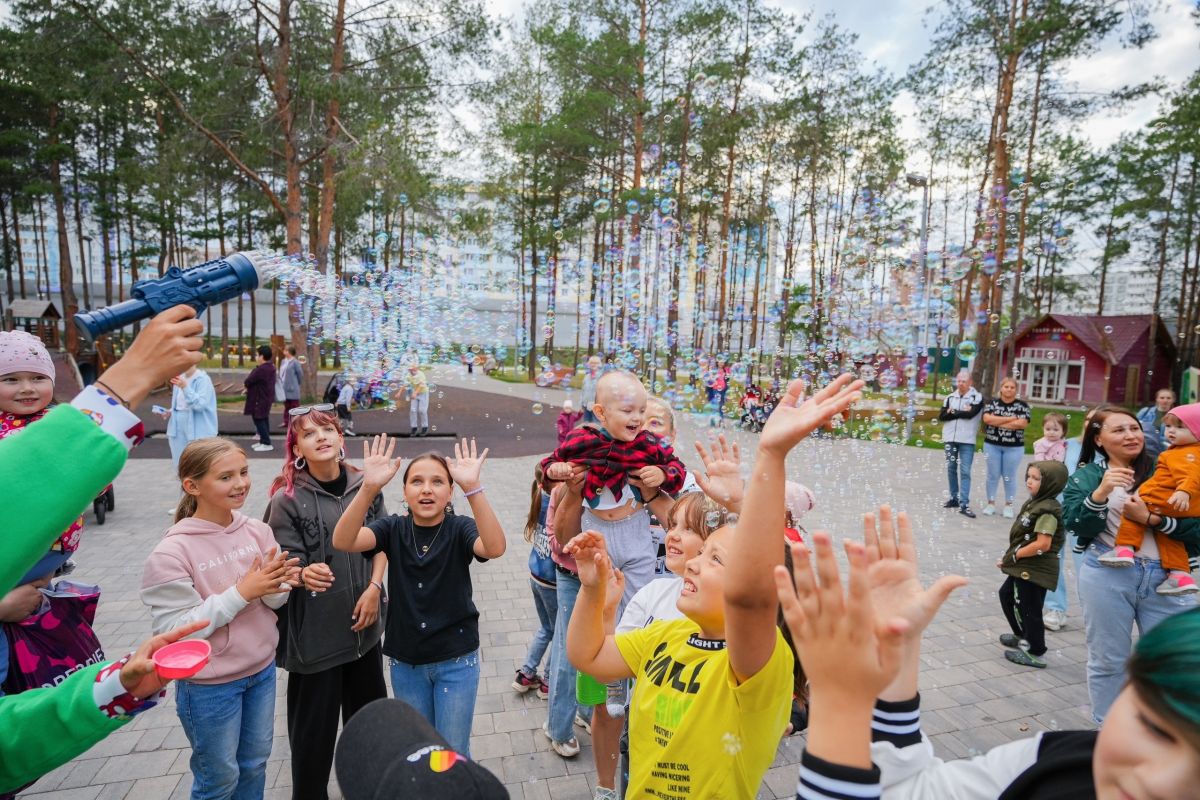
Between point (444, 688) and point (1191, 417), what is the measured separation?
4478 millimetres

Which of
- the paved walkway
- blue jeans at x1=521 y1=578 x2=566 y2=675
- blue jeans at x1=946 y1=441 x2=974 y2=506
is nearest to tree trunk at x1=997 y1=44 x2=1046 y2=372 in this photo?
blue jeans at x1=946 y1=441 x2=974 y2=506

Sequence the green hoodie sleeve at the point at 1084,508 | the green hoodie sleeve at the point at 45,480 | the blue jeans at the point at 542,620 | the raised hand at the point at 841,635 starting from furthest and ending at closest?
1. the blue jeans at the point at 542,620
2. the green hoodie sleeve at the point at 1084,508
3. the raised hand at the point at 841,635
4. the green hoodie sleeve at the point at 45,480

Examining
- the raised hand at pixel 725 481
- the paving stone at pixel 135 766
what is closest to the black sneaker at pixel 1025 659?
the raised hand at pixel 725 481

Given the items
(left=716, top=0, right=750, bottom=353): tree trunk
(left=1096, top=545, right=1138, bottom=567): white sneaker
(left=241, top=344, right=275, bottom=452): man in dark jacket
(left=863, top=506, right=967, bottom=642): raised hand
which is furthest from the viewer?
→ (left=716, top=0, right=750, bottom=353): tree trunk

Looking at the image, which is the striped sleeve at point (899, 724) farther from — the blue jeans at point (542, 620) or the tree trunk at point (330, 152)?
the tree trunk at point (330, 152)

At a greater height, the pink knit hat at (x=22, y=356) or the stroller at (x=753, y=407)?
the pink knit hat at (x=22, y=356)

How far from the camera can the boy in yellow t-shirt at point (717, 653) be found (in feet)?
4.28

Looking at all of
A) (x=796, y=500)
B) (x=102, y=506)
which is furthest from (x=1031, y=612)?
(x=102, y=506)

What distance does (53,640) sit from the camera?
2320 mm

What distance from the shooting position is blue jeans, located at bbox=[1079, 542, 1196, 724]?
11.5 ft

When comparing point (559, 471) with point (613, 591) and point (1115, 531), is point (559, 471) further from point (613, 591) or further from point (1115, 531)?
point (1115, 531)

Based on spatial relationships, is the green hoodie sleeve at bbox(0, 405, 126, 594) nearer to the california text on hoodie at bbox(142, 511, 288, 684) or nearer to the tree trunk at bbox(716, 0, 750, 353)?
the california text on hoodie at bbox(142, 511, 288, 684)

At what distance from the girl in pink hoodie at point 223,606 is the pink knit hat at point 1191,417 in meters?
4.90

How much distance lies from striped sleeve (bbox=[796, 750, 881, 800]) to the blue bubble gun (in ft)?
5.30
